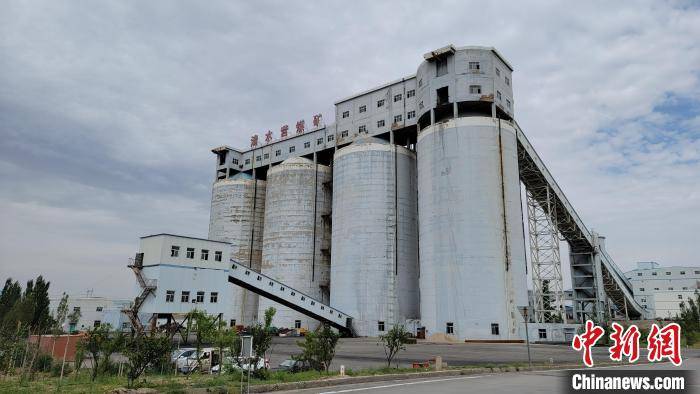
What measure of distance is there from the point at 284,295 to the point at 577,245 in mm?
46556

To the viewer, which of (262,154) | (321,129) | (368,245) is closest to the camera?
(368,245)

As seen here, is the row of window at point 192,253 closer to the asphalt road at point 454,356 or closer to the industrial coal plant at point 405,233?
the industrial coal plant at point 405,233

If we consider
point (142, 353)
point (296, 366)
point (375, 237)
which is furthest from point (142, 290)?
point (375, 237)

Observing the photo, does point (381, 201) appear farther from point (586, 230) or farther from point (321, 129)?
point (586, 230)

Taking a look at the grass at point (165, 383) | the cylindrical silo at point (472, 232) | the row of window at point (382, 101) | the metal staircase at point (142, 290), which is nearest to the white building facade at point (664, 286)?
the cylindrical silo at point (472, 232)

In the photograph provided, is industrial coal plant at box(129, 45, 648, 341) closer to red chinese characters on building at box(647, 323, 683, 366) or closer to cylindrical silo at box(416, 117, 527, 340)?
cylindrical silo at box(416, 117, 527, 340)

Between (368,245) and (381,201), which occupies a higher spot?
(381,201)

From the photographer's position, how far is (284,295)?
60.0 metres

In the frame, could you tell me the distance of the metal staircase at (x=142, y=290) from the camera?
4147 centimetres

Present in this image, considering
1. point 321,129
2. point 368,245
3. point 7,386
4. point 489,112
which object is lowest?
point 7,386

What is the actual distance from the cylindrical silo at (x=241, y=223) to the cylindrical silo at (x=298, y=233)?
6502 mm

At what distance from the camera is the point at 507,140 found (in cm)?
5988

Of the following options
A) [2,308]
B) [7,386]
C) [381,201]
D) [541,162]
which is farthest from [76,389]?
[541,162]

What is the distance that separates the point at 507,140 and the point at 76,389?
2122 inches
